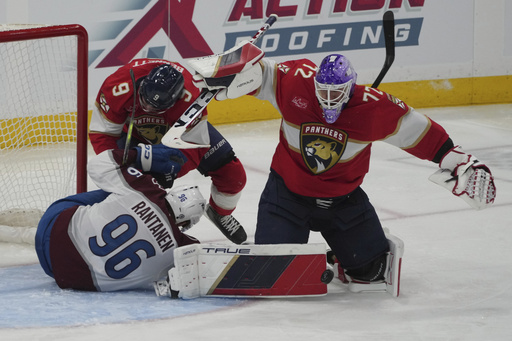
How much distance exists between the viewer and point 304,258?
2.98 metres

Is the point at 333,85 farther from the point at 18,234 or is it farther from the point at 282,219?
the point at 18,234

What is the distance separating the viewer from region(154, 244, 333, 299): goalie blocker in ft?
9.73

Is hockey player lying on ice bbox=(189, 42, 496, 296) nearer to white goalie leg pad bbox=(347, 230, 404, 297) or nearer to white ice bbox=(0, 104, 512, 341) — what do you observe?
white goalie leg pad bbox=(347, 230, 404, 297)

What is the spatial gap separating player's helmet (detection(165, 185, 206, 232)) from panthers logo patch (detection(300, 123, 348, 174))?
0.40 metres

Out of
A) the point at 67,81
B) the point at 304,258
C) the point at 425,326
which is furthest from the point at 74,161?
the point at 425,326

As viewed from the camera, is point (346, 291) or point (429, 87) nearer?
point (346, 291)

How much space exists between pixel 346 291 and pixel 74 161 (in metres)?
1.34

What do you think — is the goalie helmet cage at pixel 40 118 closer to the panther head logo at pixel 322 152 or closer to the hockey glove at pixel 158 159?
the hockey glove at pixel 158 159

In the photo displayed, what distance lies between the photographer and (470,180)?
120 inches

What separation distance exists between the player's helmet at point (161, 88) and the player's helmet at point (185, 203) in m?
0.42

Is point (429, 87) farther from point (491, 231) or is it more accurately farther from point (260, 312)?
point (260, 312)

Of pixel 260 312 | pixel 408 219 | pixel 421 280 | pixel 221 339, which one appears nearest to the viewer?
pixel 221 339

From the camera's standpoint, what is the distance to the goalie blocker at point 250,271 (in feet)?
9.73

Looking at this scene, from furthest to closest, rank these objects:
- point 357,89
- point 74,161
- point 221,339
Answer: point 74,161
point 357,89
point 221,339
